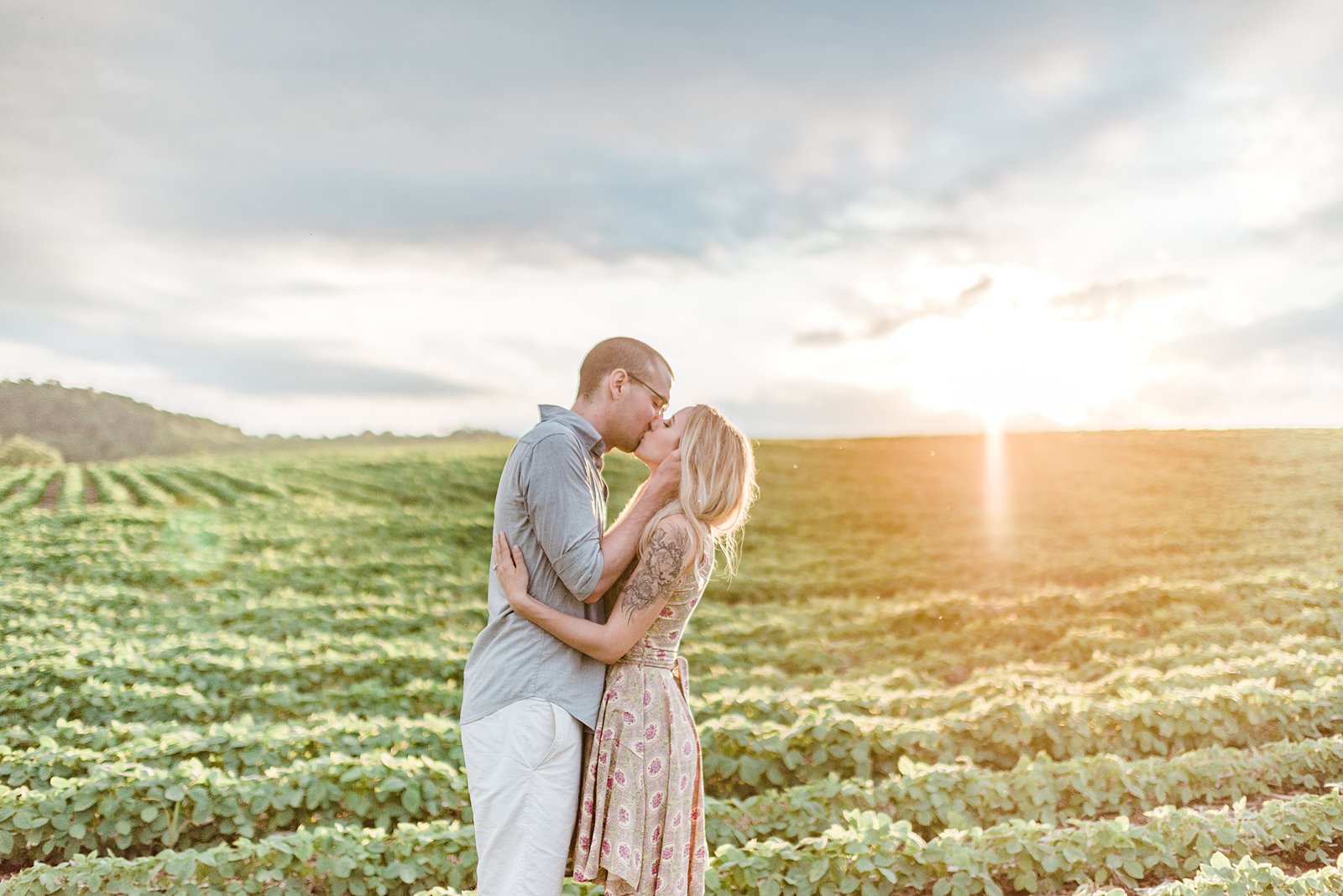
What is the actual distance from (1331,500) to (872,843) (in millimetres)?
31443

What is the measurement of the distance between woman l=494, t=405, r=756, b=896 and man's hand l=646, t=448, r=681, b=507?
4 centimetres

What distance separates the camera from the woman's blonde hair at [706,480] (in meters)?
3.10

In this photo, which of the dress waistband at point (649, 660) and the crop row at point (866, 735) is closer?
the dress waistband at point (649, 660)

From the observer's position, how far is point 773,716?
25.8 feet

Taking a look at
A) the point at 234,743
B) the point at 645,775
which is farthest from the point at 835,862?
the point at 234,743

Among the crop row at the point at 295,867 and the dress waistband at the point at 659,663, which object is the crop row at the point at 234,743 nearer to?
the crop row at the point at 295,867

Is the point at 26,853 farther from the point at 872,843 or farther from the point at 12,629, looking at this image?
the point at 12,629

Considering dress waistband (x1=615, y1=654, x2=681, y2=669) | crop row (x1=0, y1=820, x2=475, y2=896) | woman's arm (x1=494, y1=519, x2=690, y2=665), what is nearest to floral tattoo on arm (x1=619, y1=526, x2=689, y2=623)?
woman's arm (x1=494, y1=519, x2=690, y2=665)

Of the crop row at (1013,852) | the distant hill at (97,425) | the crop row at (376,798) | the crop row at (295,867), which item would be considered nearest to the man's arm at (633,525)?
the crop row at (1013,852)

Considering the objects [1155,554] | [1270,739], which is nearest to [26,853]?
[1270,739]

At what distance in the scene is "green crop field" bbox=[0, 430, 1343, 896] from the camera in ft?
17.4

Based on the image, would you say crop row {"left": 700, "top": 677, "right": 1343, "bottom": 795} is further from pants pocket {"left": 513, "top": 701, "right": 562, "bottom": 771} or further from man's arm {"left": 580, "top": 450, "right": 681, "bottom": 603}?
man's arm {"left": 580, "top": 450, "right": 681, "bottom": 603}

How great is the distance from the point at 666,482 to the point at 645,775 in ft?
3.15

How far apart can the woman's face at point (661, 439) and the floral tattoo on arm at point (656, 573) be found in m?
0.30
